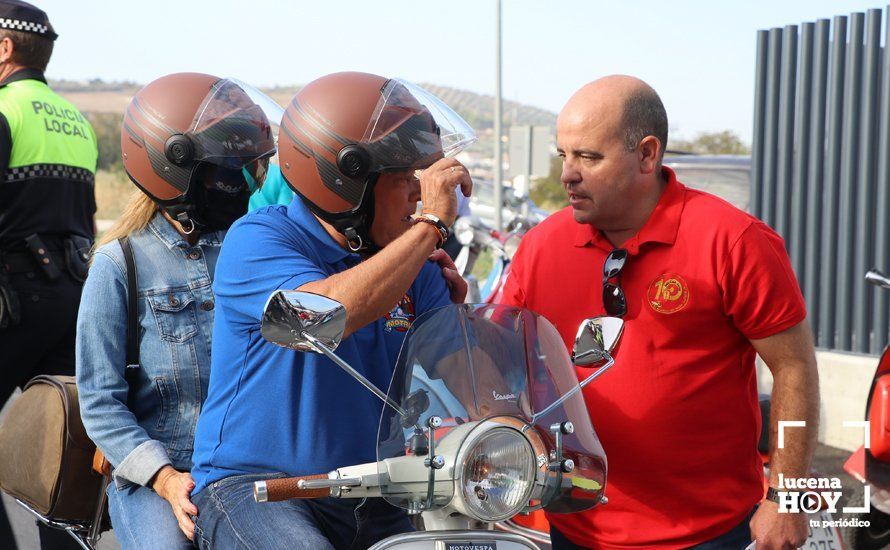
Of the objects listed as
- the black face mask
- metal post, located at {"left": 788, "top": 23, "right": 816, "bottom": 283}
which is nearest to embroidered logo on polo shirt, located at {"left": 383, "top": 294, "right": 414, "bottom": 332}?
the black face mask

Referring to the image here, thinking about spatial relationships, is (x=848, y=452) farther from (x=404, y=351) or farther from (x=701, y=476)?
(x=404, y=351)

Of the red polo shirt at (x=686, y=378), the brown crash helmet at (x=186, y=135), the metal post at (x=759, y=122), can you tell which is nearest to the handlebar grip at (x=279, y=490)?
the red polo shirt at (x=686, y=378)

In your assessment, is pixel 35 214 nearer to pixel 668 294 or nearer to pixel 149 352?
pixel 149 352

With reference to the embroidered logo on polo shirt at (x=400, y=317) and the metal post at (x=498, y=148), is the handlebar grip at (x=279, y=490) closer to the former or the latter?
the embroidered logo on polo shirt at (x=400, y=317)

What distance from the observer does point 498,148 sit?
1988 cm

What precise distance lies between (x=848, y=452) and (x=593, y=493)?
6.19m

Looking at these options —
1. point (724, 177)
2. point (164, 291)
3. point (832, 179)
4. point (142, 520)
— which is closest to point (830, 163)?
point (832, 179)

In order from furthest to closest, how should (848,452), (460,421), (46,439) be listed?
(848,452), (46,439), (460,421)

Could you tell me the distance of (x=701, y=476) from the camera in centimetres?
310

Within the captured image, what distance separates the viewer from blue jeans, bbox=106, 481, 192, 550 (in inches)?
112

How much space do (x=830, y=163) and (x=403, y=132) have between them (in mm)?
6787

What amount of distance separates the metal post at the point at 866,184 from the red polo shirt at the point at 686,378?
18.6 feet

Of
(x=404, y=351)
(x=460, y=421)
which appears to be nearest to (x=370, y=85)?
(x=404, y=351)

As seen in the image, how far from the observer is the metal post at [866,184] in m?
8.35
